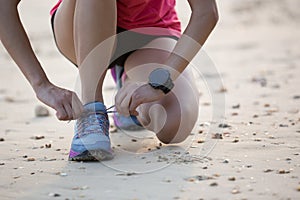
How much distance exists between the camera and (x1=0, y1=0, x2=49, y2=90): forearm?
1987mm

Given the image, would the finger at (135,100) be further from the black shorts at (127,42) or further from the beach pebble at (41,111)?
the beach pebble at (41,111)

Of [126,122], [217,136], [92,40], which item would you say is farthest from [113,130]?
[92,40]

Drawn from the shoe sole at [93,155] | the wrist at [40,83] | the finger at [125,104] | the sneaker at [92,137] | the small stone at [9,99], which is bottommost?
the shoe sole at [93,155]

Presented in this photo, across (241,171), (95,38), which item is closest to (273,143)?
(241,171)

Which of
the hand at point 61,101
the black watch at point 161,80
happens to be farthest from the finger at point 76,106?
the black watch at point 161,80

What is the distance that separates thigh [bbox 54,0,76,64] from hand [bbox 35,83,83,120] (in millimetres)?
403

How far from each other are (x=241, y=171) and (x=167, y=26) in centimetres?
89

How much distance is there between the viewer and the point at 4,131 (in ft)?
8.55

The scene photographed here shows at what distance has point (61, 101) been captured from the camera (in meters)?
1.94

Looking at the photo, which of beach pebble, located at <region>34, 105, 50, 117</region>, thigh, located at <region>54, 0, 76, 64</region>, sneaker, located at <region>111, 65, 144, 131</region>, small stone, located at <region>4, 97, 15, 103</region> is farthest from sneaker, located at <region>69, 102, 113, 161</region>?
small stone, located at <region>4, 97, 15, 103</region>

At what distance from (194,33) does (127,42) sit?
1.87ft

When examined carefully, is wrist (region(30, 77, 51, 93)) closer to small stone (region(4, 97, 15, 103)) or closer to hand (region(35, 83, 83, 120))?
hand (region(35, 83, 83, 120))

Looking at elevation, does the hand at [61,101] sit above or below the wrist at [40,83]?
below

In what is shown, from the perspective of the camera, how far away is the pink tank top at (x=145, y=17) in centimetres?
249
